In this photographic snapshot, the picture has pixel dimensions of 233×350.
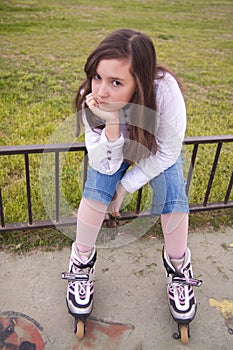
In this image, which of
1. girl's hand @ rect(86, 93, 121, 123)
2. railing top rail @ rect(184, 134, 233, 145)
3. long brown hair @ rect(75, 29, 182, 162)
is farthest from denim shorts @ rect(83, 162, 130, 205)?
railing top rail @ rect(184, 134, 233, 145)

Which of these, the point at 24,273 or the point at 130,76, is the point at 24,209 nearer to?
the point at 24,273

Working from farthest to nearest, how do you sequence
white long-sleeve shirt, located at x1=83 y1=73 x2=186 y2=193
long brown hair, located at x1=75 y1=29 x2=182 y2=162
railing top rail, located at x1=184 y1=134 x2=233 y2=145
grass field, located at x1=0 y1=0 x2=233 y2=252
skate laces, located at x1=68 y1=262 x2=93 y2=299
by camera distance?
grass field, located at x1=0 y1=0 x2=233 y2=252 < railing top rail, located at x1=184 y1=134 x2=233 y2=145 < skate laces, located at x1=68 y1=262 x2=93 y2=299 < white long-sleeve shirt, located at x1=83 y1=73 x2=186 y2=193 < long brown hair, located at x1=75 y1=29 x2=182 y2=162

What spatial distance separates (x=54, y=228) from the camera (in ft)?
7.62

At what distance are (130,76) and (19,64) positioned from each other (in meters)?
3.78

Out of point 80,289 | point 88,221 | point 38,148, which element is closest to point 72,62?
point 38,148

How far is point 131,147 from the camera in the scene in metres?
1.66

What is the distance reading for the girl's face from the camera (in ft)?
4.68

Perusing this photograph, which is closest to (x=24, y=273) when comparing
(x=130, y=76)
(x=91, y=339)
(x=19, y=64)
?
(x=91, y=339)

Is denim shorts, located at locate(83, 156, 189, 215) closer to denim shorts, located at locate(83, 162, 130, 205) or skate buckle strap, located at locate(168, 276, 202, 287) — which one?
denim shorts, located at locate(83, 162, 130, 205)

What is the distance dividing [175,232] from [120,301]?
452 millimetres

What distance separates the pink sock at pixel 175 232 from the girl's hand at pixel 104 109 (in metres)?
0.50

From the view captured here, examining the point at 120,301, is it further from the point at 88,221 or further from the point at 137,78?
the point at 137,78

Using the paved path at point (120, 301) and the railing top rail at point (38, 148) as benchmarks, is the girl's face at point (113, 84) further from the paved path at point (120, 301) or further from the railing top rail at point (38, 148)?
the paved path at point (120, 301)

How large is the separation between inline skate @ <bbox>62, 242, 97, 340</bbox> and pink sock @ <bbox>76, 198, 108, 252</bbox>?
0.19 ft
